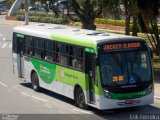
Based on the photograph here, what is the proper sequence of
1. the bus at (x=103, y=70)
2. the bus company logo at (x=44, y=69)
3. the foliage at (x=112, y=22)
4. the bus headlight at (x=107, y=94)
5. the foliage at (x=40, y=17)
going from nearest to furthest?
the bus headlight at (x=107, y=94)
the bus at (x=103, y=70)
the bus company logo at (x=44, y=69)
the foliage at (x=112, y=22)
the foliage at (x=40, y=17)

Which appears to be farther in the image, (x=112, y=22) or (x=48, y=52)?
(x=112, y=22)

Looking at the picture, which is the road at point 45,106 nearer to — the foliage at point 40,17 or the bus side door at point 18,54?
the bus side door at point 18,54

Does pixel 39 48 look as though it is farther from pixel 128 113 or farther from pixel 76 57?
pixel 128 113

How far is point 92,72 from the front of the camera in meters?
17.5

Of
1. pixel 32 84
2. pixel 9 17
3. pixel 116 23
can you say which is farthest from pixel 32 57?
pixel 9 17

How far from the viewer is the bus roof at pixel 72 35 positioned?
1775 centimetres

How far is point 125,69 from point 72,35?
305 centimetres

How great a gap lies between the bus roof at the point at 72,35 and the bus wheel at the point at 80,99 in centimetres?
175

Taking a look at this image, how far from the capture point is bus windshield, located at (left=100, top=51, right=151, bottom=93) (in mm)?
17203

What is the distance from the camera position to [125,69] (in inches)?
687

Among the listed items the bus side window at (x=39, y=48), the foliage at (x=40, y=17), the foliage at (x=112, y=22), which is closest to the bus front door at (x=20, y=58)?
the bus side window at (x=39, y=48)

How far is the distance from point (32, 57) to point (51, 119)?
6.52 meters

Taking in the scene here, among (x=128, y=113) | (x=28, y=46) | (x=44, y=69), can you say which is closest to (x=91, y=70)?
(x=128, y=113)

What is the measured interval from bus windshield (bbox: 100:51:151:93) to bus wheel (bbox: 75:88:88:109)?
58.3 inches
